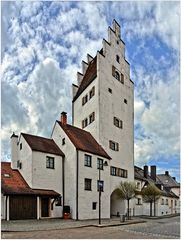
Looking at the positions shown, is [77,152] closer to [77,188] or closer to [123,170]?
[77,188]

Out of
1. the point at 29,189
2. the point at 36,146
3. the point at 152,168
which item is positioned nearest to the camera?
the point at 29,189

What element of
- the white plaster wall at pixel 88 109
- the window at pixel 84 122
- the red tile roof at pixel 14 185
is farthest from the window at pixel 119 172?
the red tile roof at pixel 14 185

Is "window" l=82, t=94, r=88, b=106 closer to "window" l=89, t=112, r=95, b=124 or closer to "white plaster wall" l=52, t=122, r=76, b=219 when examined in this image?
"window" l=89, t=112, r=95, b=124

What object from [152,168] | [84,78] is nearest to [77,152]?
[84,78]

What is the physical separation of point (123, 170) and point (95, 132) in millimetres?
6948

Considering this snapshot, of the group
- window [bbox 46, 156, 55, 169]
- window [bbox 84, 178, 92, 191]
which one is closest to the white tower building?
window [bbox 84, 178, 92, 191]

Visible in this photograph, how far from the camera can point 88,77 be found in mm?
47625

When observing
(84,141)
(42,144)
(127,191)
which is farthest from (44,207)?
(127,191)

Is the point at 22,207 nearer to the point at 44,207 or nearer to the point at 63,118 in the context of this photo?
the point at 44,207

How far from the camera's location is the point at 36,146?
1385 inches

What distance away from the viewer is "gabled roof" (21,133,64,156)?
35094 mm

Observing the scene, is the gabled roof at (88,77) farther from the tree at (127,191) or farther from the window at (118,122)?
the tree at (127,191)

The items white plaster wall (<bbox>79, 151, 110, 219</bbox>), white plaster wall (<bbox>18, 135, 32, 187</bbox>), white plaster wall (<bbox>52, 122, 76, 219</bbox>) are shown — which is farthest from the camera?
white plaster wall (<bbox>79, 151, 110, 219</bbox>)

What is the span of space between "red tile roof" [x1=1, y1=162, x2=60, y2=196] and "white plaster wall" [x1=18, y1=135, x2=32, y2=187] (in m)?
0.41
